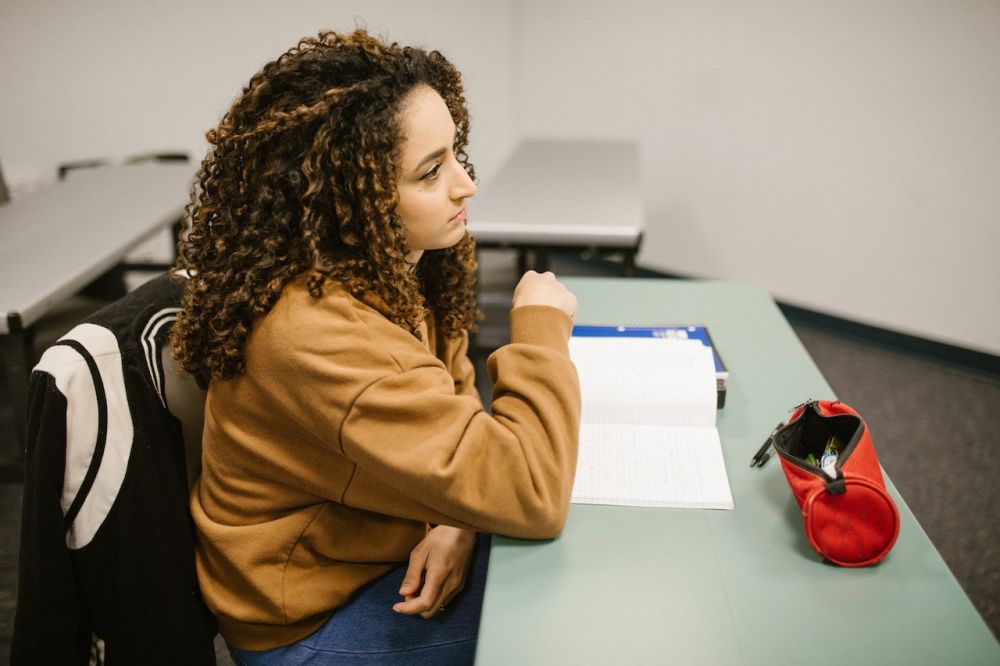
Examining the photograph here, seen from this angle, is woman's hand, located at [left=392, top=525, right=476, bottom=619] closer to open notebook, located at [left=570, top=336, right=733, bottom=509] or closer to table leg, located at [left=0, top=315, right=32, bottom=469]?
open notebook, located at [left=570, top=336, right=733, bottom=509]

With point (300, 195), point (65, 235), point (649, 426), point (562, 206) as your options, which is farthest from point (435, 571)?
point (65, 235)

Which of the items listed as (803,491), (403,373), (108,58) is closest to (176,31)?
(108,58)

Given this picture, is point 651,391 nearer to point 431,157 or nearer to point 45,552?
point 431,157

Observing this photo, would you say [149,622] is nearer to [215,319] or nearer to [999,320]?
[215,319]

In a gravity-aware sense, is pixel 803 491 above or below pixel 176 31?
below

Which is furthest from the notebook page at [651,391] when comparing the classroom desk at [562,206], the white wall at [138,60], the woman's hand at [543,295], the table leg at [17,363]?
the white wall at [138,60]

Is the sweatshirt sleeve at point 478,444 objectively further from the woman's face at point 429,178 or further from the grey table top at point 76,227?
the grey table top at point 76,227

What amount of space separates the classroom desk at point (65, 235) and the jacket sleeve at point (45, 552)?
887 mm

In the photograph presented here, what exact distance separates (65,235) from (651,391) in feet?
5.53

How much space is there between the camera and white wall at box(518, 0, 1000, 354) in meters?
2.64

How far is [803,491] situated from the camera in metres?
0.80

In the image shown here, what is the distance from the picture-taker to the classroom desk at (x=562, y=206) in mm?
1997

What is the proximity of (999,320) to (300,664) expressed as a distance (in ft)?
8.96

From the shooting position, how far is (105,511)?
82cm
